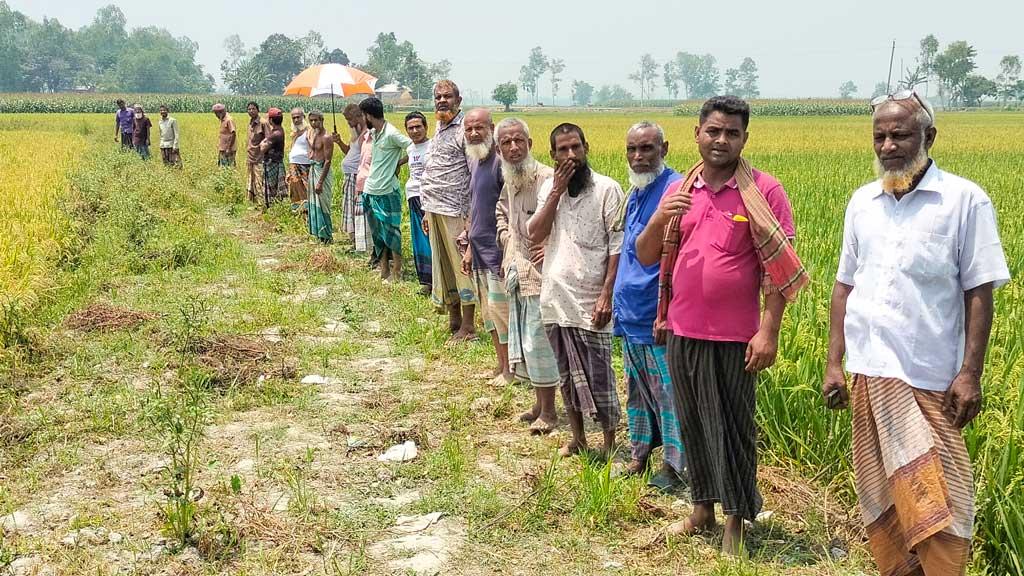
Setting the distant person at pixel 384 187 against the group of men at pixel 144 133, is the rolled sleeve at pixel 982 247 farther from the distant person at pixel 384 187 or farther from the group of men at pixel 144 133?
the group of men at pixel 144 133

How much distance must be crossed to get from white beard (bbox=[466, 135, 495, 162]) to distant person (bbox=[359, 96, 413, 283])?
2452mm

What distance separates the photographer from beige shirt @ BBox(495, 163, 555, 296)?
474cm

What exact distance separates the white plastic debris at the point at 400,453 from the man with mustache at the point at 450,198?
82.5 inches

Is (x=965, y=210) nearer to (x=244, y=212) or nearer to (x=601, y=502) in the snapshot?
(x=601, y=502)

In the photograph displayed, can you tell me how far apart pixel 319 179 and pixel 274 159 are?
2.62 m

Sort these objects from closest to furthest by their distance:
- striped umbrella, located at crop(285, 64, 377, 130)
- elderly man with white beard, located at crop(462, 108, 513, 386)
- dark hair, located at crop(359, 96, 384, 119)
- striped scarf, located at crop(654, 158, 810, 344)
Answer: striped scarf, located at crop(654, 158, 810, 344) → elderly man with white beard, located at crop(462, 108, 513, 386) → dark hair, located at crop(359, 96, 384, 119) → striped umbrella, located at crop(285, 64, 377, 130)

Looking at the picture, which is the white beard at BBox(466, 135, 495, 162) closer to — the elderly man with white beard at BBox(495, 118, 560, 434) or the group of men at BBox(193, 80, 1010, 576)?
the group of men at BBox(193, 80, 1010, 576)

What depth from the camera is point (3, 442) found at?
15.1 feet

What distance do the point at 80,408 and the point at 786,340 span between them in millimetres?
3825

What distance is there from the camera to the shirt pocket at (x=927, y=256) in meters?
2.63

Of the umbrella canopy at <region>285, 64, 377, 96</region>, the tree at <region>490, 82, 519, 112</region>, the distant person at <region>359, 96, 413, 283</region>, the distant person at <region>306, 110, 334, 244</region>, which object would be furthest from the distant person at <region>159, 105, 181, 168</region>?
the tree at <region>490, 82, 519, 112</region>

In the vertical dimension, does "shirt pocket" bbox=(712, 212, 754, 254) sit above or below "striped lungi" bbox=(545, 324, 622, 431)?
above

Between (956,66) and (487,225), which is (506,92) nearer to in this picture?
(956,66)

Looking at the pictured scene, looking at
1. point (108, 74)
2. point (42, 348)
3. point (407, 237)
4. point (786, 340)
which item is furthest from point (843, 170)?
point (108, 74)
